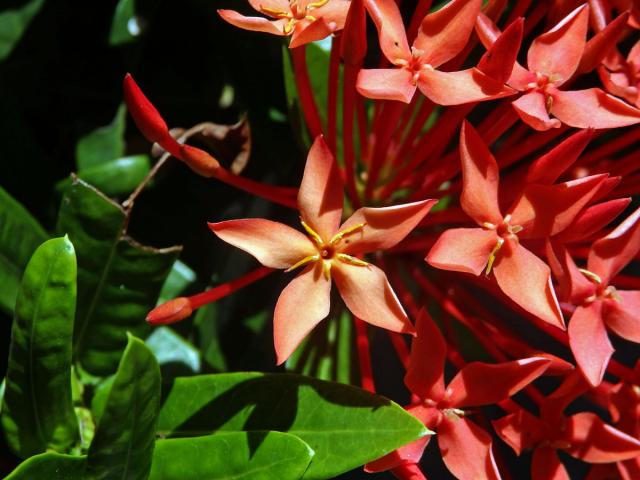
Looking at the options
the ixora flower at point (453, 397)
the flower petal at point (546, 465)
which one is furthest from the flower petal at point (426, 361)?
the flower petal at point (546, 465)

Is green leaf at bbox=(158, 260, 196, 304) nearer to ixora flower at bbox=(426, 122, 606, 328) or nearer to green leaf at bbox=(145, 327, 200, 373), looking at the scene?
green leaf at bbox=(145, 327, 200, 373)

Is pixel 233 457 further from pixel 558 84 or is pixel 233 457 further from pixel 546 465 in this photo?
pixel 558 84

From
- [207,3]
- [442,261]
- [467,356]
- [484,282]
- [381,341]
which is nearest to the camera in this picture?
[442,261]

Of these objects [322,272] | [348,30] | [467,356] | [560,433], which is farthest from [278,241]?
[467,356]

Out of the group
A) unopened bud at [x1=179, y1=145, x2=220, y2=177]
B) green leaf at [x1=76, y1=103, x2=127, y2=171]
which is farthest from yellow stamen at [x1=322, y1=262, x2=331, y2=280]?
green leaf at [x1=76, y1=103, x2=127, y2=171]

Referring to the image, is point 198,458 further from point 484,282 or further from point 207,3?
point 207,3
